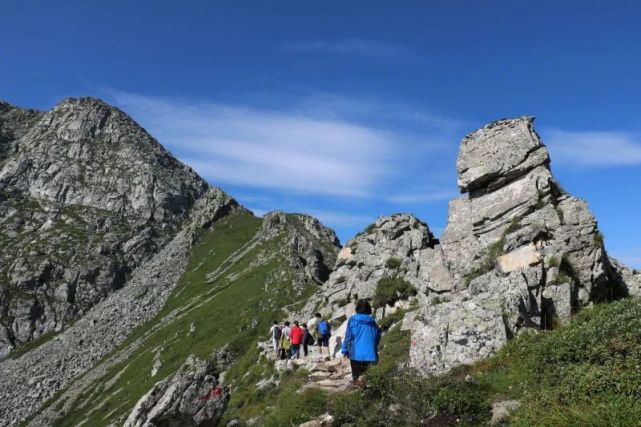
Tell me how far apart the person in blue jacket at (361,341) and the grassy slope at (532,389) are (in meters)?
1.74

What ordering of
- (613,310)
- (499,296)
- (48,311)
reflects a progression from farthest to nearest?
(48,311), (499,296), (613,310)

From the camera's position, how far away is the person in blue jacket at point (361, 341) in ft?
55.1

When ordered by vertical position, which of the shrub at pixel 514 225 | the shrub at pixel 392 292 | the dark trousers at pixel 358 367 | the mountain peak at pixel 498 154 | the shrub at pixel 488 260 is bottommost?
the dark trousers at pixel 358 367

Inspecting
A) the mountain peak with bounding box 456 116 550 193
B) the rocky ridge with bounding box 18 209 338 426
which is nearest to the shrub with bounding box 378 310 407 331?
the mountain peak with bounding box 456 116 550 193

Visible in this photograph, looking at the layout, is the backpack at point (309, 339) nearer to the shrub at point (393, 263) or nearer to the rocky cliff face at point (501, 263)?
the rocky cliff face at point (501, 263)

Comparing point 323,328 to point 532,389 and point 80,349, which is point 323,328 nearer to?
point 532,389

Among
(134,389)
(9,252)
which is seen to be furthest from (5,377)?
(9,252)

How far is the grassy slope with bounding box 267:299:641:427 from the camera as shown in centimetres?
1081

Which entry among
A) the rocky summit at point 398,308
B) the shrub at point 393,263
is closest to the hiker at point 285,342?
the rocky summit at point 398,308

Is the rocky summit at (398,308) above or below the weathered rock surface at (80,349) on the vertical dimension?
above

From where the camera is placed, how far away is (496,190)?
3259 centimetres

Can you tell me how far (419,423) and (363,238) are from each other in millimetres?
44067

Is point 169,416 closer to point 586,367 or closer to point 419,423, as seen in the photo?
point 419,423

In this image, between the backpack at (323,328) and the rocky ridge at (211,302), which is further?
the rocky ridge at (211,302)
